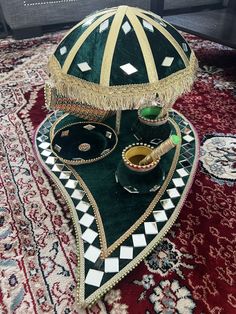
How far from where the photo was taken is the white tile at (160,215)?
3.18 feet

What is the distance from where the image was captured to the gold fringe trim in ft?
2.76

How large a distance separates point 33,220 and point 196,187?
2.11 feet

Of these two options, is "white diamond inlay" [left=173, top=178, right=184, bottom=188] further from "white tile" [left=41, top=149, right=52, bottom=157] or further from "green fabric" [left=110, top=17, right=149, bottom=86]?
"white tile" [left=41, top=149, right=52, bottom=157]

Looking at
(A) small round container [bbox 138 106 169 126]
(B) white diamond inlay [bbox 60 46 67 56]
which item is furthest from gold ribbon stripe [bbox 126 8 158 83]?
(A) small round container [bbox 138 106 169 126]

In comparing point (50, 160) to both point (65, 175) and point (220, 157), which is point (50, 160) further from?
point (220, 157)

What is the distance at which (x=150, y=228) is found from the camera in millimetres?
943

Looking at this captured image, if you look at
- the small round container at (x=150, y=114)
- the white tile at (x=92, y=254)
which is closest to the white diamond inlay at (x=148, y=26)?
the small round container at (x=150, y=114)

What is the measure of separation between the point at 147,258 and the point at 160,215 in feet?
0.48

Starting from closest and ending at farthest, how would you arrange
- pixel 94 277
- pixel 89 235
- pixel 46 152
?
pixel 94 277
pixel 89 235
pixel 46 152

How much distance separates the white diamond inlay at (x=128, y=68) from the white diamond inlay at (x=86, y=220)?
0.48 meters

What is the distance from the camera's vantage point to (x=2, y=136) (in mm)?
1438

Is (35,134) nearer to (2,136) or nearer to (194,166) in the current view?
(2,136)

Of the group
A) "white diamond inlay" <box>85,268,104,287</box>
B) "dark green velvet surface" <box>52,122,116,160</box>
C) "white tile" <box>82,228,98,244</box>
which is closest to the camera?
"white diamond inlay" <box>85,268,104,287</box>

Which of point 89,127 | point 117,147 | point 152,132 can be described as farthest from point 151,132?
point 89,127
